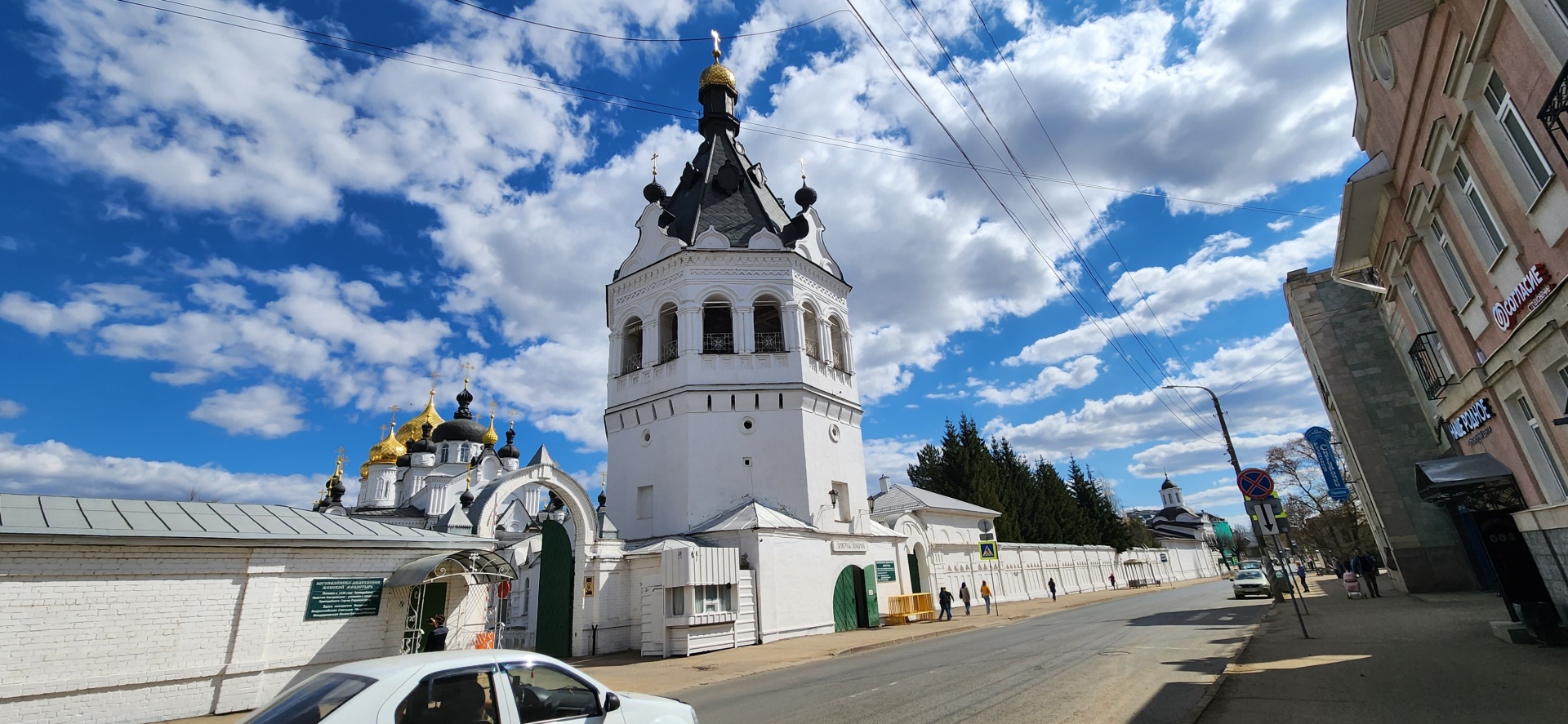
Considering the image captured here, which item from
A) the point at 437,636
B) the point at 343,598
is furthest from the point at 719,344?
the point at 343,598

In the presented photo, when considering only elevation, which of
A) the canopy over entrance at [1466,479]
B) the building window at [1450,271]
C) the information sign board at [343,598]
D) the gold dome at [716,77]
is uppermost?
the gold dome at [716,77]

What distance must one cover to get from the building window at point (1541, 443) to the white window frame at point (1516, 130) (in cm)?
325

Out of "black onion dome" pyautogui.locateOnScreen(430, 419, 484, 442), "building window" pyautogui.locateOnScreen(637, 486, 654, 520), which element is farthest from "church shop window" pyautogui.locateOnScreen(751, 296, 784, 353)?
"black onion dome" pyautogui.locateOnScreen(430, 419, 484, 442)

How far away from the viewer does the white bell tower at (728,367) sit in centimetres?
2106

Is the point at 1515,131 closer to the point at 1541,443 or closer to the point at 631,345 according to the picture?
the point at 1541,443

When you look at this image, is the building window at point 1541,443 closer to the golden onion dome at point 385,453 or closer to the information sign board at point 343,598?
the information sign board at point 343,598

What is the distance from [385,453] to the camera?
41.0 meters

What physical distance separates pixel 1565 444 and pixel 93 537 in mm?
17857

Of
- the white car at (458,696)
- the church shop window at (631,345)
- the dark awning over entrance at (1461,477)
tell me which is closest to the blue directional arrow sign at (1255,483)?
the dark awning over entrance at (1461,477)

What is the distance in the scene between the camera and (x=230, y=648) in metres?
9.59

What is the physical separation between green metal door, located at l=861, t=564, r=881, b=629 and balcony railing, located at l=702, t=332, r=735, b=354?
8486 millimetres

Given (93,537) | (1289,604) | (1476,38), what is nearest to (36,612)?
(93,537)

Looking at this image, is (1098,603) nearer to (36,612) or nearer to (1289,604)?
(1289,604)

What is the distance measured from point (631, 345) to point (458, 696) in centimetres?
2162
